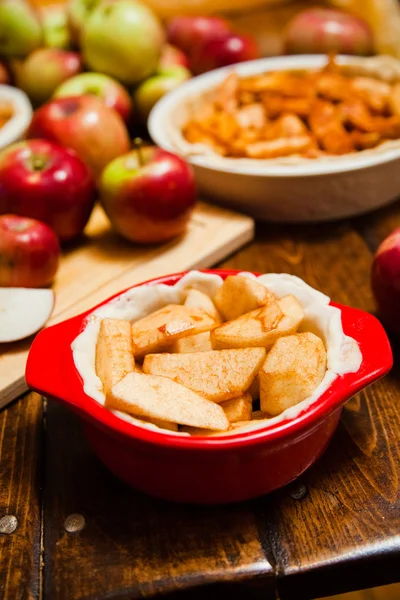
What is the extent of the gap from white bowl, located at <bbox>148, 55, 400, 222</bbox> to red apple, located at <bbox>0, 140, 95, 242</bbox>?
0.79 feet

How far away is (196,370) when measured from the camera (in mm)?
712

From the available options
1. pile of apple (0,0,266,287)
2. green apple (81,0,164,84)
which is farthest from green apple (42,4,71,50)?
green apple (81,0,164,84)

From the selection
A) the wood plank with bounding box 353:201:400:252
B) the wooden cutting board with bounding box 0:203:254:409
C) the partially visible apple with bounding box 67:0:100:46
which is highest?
the partially visible apple with bounding box 67:0:100:46

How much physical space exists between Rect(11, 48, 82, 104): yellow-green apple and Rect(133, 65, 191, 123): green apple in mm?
177

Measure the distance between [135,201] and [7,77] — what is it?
2.63ft

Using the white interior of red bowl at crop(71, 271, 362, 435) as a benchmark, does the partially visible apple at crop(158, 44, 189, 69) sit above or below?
below

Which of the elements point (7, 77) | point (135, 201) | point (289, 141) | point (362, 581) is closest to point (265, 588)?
point (362, 581)

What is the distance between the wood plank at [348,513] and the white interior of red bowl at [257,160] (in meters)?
0.48

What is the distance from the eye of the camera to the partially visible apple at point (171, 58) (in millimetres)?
1685

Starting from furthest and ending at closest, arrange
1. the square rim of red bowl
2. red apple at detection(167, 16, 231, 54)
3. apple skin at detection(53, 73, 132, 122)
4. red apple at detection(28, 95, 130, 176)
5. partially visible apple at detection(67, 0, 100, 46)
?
red apple at detection(167, 16, 231, 54) → partially visible apple at detection(67, 0, 100, 46) → apple skin at detection(53, 73, 132, 122) → red apple at detection(28, 95, 130, 176) → the square rim of red bowl

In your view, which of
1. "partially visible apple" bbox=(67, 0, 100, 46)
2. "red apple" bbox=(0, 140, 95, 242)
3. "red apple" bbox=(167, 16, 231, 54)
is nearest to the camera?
"red apple" bbox=(0, 140, 95, 242)

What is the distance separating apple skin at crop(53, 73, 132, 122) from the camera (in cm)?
154

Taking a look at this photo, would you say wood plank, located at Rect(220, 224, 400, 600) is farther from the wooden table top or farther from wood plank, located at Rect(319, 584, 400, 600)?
wood plank, located at Rect(319, 584, 400, 600)

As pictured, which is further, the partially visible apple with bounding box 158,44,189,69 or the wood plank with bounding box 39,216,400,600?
the partially visible apple with bounding box 158,44,189,69
